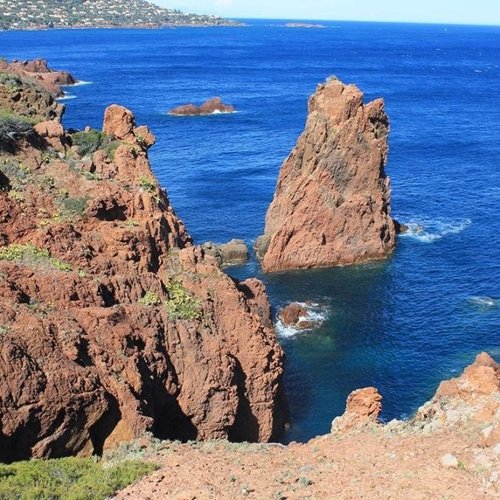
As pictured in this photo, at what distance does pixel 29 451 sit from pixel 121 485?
4724mm

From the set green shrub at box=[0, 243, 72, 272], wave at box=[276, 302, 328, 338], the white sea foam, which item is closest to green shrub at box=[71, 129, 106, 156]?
green shrub at box=[0, 243, 72, 272]

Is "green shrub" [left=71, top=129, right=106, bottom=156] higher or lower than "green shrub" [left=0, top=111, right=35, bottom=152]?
lower

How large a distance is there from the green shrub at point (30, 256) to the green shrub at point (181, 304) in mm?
5310

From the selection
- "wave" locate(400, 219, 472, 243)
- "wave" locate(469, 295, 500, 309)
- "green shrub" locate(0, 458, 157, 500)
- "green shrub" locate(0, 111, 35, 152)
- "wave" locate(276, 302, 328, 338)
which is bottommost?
"wave" locate(276, 302, 328, 338)

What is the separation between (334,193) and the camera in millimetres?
69625

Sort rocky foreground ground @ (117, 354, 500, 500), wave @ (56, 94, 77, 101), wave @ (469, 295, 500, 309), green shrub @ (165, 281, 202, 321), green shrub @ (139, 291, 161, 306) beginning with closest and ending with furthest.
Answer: rocky foreground ground @ (117, 354, 500, 500), green shrub @ (139, 291, 161, 306), green shrub @ (165, 281, 202, 321), wave @ (469, 295, 500, 309), wave @ (56, 94, 77, 101)

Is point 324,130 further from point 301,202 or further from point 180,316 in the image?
point 180,316

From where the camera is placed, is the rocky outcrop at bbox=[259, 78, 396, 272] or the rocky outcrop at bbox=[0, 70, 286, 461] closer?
the rocky outcrop at bbox=[0, 70, 286, 461]

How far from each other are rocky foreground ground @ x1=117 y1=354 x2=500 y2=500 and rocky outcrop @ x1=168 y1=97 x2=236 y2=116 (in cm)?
11340

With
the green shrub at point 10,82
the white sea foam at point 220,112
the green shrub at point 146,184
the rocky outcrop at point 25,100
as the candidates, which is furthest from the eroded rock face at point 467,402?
the white sea foam at point 220,112

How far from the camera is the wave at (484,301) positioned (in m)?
57.2

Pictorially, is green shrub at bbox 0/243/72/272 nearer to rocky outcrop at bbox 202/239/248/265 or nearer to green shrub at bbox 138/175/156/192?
green shrub at bbox 138/175/156/192

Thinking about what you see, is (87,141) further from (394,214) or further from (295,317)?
(394,214)

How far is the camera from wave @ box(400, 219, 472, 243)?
73750 mm
